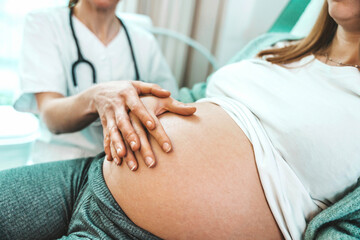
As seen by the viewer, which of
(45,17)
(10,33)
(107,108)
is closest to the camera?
(107,108)

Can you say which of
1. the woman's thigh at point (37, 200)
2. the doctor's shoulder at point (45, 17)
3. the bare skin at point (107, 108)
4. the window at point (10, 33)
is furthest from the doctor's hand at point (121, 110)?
the window at point (10, 33)

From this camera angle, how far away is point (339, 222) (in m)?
0.54

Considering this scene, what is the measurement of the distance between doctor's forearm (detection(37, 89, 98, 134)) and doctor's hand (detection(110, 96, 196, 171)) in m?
0.18

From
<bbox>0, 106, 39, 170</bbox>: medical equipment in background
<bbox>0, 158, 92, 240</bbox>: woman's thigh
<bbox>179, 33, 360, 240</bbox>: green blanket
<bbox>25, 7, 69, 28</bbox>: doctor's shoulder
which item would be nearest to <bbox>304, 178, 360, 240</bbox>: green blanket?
<bbox>179, 33, 360, 240</bbox>: green blanket

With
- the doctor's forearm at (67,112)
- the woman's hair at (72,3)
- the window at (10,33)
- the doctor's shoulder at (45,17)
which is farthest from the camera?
the window at (10,33)

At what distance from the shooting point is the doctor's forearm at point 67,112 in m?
0.75

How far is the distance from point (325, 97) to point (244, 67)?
240 millimetres

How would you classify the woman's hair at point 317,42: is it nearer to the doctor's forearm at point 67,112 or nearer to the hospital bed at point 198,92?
the hospital bed at point 198,92

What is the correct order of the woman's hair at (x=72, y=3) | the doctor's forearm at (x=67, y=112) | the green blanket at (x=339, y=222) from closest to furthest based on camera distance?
the green blanket at (x=339, y=222)
the doctor's forearm at (x=67, y=112)
the woman's hair at (x=72, y=3)

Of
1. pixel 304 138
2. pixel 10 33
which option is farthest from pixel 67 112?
pixel 10 33

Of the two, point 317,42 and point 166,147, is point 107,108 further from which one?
point 317,42

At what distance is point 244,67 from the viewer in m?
0.79

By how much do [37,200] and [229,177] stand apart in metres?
0.42

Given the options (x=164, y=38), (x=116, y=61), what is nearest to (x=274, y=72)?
(x=116, y=61)
